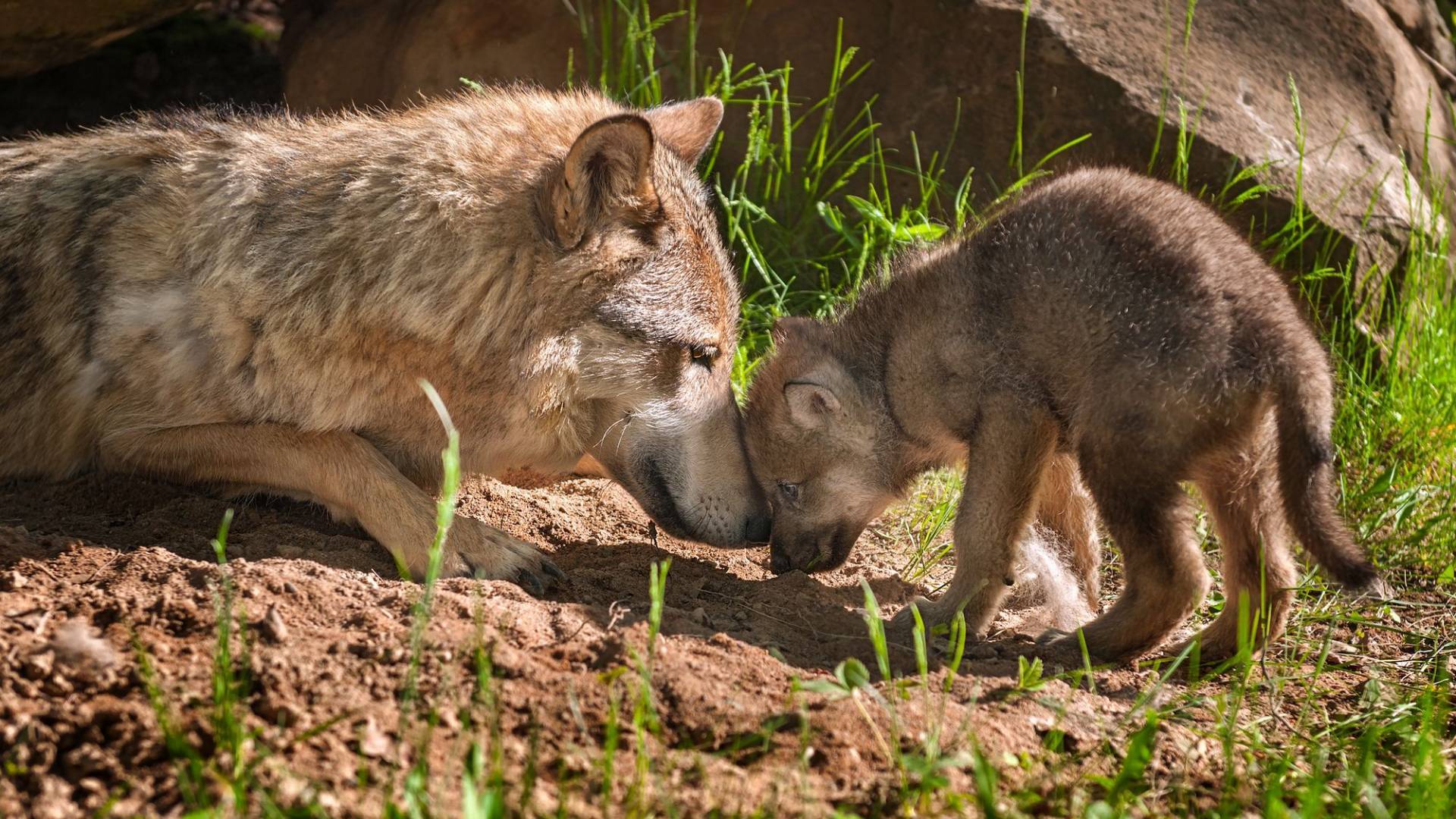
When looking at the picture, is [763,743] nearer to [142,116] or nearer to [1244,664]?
[1244,664]

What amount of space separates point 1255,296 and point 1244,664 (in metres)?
1.04

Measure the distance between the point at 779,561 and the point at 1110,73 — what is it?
2.74 metres

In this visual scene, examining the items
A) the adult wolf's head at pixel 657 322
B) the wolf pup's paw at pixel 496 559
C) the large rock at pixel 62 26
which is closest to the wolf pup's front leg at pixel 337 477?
the wolf pup's paw at pixel 496 559

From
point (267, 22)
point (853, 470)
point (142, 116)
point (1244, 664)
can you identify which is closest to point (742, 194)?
point (853, 470)

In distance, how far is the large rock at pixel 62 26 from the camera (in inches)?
207

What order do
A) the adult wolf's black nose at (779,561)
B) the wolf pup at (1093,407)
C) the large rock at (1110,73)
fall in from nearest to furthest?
the wolf pup at (1093,407)
the adult wolf's black nose at (779,561)
the large rock at (1110,73)

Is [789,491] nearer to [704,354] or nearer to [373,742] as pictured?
[704,354]

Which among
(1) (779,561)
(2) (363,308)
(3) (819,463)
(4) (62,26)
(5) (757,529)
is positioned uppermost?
(4) (62,26)

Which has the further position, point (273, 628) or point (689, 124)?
point (689, 124)

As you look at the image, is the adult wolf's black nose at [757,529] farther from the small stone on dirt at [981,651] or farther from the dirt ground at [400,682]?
the small stone on dirt at [981,651]

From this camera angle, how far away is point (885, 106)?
5.96m

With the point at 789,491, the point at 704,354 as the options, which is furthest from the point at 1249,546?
the point at 704,354

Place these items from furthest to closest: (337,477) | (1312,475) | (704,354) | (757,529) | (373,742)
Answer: (757,529) < (704,354) < (337,477) < (1312,475) < (373,742)

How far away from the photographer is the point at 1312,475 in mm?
3240
